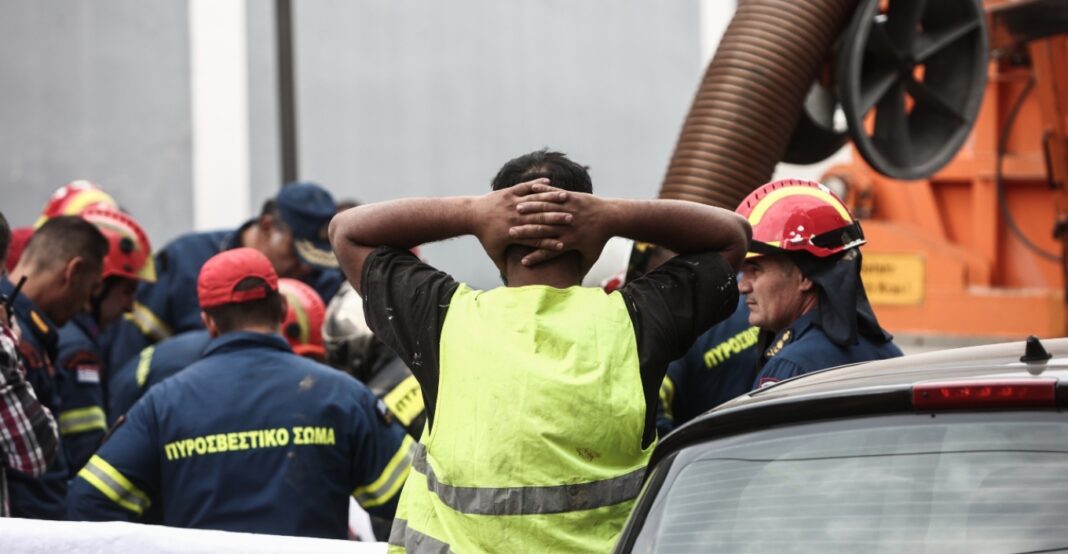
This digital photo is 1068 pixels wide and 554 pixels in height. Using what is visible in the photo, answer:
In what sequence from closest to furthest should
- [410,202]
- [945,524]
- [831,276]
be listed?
[945,524] < [410,202] < [831,276]

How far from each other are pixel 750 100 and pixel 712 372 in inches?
63.8

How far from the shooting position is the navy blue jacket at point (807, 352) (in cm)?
377

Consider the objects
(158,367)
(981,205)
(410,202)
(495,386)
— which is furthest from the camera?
(981,205)

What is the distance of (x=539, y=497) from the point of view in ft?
9.48

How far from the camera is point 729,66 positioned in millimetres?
6180

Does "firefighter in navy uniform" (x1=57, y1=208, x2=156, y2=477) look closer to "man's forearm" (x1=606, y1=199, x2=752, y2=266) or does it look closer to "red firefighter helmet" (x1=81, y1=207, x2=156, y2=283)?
"red firefighter helmet" (x1=81, y1=207, x2=156, y2=283)

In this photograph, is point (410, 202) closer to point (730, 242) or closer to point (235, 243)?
point (730, 242)

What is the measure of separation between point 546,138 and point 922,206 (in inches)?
180

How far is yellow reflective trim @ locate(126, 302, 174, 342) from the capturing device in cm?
720

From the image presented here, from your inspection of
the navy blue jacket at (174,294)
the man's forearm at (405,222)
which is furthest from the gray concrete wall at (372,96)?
the man's forearm at (405,222)

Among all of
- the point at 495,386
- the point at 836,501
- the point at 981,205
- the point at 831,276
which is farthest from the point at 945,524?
the point at 981,205

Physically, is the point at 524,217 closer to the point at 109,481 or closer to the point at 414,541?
the point at 414,541

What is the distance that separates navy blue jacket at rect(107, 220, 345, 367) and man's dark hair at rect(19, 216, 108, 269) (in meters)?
1.22

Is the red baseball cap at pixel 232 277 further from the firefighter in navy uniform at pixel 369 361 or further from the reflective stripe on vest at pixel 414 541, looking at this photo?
the reflective stripe on vest at pixel 414 541
